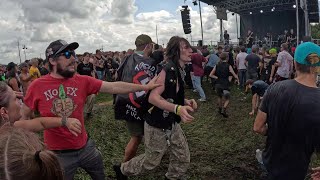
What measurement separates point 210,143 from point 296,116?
4.55 metres

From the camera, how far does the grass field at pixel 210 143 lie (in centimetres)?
543

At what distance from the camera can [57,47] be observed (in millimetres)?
3307

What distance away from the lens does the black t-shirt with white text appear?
2.77 m

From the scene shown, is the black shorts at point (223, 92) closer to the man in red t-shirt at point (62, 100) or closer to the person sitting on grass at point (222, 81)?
the person sitting on grass at point (222, 81)

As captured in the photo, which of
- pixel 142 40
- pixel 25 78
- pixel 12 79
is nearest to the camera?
pixel 142 40

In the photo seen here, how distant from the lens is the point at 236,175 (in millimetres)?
5336

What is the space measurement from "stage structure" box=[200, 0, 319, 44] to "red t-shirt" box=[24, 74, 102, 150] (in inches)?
1155

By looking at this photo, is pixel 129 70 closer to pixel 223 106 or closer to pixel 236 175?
pixel 236 175

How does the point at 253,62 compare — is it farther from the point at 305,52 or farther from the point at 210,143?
the point at 305,52

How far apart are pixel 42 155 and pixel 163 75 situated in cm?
283

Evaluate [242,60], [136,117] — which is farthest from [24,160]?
[242,60]

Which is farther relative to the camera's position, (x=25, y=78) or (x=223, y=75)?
(x=223, y=75)

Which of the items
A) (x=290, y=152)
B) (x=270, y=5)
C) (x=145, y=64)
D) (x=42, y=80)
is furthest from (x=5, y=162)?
(x=270, y=5)

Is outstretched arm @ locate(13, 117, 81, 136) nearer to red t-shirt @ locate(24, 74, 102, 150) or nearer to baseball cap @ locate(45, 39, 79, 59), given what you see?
red t-shirt @ locate(24, 74, 102, 150)
